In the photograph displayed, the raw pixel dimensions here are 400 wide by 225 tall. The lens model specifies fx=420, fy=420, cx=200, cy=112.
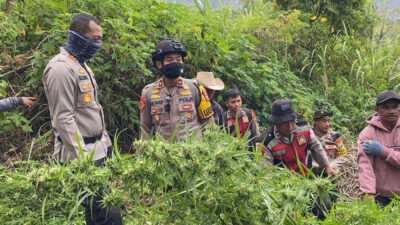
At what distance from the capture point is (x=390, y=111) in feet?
11.5

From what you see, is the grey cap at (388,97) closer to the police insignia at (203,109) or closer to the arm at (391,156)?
the arm at (391,156)

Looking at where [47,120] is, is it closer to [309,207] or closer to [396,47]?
[309,207]

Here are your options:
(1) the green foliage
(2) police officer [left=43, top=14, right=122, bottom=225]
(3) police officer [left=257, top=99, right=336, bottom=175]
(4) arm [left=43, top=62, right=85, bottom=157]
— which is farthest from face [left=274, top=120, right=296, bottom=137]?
(1) the green foliage

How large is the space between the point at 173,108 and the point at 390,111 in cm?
181

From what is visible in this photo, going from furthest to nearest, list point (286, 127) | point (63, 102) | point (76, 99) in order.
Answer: point (286, 127), point (76, 99), point (63, 102)

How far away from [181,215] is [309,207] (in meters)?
0.50

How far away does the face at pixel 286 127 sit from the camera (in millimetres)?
3711

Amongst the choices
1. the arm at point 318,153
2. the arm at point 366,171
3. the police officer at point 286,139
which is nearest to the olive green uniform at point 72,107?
the police officer at point 286,139

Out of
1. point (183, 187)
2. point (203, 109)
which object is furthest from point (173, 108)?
point (183, 187)

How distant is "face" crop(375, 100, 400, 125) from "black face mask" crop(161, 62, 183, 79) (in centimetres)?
173

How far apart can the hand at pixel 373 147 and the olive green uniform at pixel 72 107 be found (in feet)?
6.90

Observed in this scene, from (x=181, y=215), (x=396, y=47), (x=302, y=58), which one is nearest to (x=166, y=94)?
(x=181, y=215)

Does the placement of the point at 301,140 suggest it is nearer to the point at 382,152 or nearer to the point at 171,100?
the point at 382,152

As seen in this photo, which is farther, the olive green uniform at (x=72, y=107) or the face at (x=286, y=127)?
the face at (x=286, y=127)
